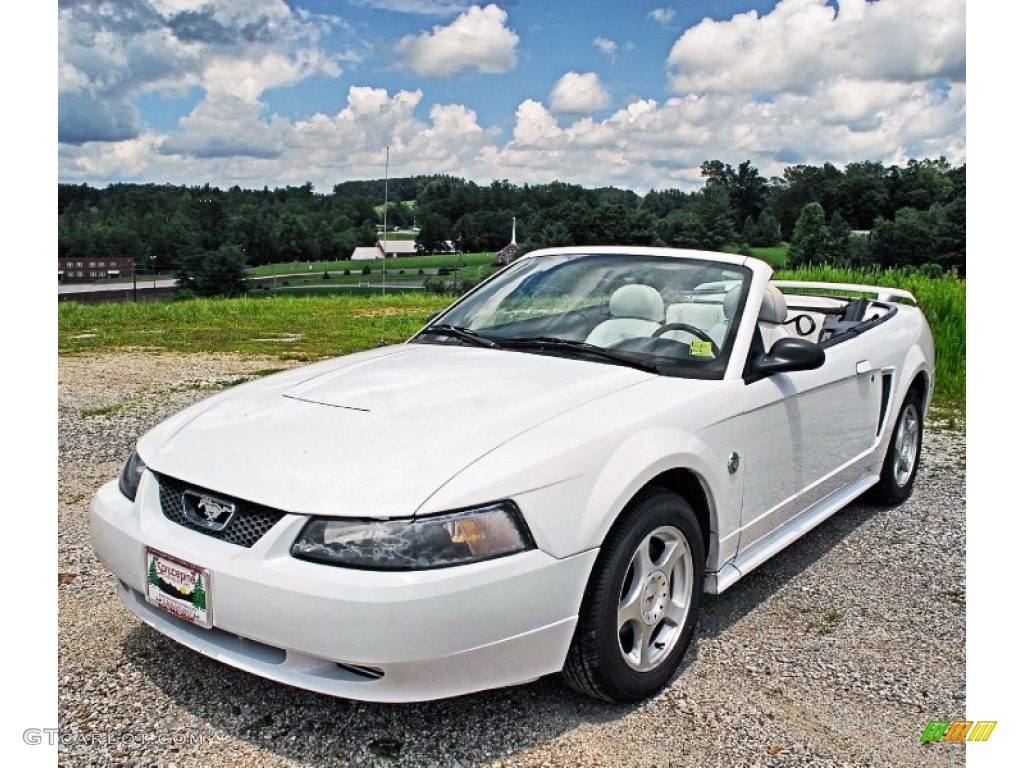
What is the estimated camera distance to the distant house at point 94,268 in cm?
6738

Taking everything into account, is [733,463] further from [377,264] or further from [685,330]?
[377,264]

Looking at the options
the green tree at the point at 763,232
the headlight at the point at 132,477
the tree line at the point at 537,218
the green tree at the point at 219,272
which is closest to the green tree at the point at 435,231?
the tree line at the point at 537,218

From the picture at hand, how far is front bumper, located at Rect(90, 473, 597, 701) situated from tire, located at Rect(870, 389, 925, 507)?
→ 319 centimetres

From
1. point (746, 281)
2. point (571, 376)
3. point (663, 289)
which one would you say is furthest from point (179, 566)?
point (746, 281)

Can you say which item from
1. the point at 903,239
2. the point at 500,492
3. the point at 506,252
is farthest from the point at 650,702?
the point at 903,239

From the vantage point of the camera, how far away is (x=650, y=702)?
2.96 m

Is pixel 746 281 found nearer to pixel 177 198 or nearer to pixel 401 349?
pixel 401 349

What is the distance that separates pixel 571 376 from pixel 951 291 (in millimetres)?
10915

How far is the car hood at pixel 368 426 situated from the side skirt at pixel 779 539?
2.67 ft

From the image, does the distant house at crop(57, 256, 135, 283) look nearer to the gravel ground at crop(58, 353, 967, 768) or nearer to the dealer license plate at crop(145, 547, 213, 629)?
the gravel ground at crop(58, 353, 967, 768)

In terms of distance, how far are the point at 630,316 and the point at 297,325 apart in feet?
47.1

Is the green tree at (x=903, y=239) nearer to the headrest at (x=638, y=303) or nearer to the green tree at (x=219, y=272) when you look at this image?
the headrest at (x=638, y=303)

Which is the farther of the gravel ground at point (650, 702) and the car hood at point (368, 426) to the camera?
the gravel ground at point (650, 702)

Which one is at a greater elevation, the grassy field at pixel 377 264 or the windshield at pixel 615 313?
the grassy field at pixel 377 264
